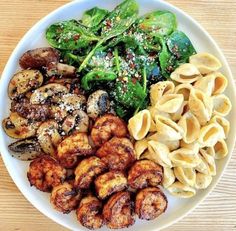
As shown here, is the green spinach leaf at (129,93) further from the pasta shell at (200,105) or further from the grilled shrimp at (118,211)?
the grilled shrimp at (118,211)

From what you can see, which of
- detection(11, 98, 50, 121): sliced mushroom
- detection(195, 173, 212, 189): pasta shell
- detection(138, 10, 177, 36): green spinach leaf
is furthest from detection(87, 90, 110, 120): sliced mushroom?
detection(195, 173, 212, 189): pasta shell

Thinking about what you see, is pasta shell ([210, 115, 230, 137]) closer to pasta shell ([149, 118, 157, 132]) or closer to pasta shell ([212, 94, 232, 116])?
pasta shell ([212, 94, 232, 116])

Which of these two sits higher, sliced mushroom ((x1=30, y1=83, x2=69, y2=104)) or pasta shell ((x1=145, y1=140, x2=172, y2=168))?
sliced mushroom ((x1=30, y1=83, x2=69, y2=104))

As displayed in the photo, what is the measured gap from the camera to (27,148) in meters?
1.63

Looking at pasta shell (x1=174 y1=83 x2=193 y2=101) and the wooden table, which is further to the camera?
the wooden table

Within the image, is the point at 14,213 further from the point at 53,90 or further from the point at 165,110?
the point at 165,110

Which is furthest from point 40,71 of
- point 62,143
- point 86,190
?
point 86,190

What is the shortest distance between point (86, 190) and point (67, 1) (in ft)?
1.99

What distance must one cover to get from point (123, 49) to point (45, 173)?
438 millimetres

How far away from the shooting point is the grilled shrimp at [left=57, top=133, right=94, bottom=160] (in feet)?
5.18

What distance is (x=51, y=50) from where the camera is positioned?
165 cm

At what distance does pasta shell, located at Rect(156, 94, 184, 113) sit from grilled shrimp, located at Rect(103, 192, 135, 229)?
0.27 metres

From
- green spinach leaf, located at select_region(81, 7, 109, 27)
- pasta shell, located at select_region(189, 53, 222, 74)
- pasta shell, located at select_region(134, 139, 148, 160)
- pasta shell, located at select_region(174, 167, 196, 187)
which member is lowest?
pasta shell, located at select_region(174, 167, 196, 187)

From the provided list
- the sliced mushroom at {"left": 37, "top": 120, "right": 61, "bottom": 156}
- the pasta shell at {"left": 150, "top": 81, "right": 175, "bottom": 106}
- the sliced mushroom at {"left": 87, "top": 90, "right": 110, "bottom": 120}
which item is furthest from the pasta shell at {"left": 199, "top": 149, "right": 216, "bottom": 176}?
the sliced mushroom at {"left": 37, "top": 120, "right": 61, "bottom": 156}
